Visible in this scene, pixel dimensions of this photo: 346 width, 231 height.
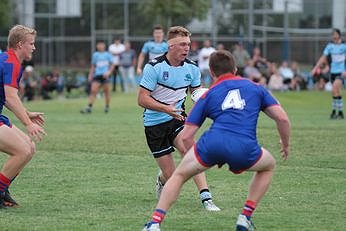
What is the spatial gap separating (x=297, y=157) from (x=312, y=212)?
518cm

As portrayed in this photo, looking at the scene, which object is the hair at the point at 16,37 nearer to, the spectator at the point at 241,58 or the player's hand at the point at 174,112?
the player's hand at the point at 174,112

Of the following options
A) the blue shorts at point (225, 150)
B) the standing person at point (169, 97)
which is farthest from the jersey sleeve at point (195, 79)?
the blue shorts at point (225, 150)

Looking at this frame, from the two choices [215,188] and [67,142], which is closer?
[215,188]

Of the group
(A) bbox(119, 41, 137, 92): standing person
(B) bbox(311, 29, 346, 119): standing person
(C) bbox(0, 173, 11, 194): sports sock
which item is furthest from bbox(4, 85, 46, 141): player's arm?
(A) bbox(119, 41, 137, 92): standing person

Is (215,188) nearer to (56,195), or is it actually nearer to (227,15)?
(56,195)

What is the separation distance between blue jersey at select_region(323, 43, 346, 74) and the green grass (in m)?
3.19

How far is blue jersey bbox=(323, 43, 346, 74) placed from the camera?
23.3 meters

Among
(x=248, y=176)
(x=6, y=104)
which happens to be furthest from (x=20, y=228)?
(x=248, y=176)

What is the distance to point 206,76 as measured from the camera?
37.1m

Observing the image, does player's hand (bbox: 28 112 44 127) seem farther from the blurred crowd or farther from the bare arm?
the blurred crowd

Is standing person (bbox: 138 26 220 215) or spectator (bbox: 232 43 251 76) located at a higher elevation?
standing person (bbox: 138 26 220 215)

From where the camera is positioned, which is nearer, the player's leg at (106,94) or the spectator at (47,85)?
the player's leg at (106,94)

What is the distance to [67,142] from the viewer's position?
57.8ft

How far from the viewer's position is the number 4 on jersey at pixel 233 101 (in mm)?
8156
